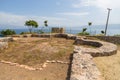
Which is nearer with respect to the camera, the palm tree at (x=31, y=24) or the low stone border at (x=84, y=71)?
the low stone border at (x=84, y=71)

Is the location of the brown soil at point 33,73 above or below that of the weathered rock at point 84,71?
below

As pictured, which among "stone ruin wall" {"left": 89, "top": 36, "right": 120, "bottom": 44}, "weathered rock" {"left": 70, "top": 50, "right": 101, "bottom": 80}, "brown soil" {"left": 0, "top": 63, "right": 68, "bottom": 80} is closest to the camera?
"weathered rock" {"left": 70, "top": 50, "right": 101, "bottom": 80}

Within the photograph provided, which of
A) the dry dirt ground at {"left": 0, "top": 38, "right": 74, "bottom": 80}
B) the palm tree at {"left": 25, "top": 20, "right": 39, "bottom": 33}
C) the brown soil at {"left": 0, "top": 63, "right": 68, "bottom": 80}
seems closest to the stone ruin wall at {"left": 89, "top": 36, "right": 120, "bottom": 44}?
the dry dirt ground at {"left": 0, "top": 38, "right": 74, "bottom": 80}

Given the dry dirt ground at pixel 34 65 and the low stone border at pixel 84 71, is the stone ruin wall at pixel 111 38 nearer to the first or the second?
the dry dirt ground at pixel 34 65

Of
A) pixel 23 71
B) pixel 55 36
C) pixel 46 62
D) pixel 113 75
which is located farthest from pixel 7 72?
pixel 55 36

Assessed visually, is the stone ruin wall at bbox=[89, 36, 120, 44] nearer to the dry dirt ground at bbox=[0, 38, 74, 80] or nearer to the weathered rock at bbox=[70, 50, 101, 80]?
the dry dirt ground at bbox=[0, 38, 74, 80]

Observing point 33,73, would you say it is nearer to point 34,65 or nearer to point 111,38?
point 34,65

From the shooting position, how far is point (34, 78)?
6.81 meters

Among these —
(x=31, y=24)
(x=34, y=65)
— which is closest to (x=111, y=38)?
(x=34, y=65)

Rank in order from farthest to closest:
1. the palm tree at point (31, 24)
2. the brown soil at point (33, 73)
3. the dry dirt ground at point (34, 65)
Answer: the palm tree at point (31, 24)
the dry dirt ground at point (34, 65)
the brown soil at point (33, 73)

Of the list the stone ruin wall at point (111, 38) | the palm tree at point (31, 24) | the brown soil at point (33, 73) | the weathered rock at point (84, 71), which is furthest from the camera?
the palm tree at point (31, 24)

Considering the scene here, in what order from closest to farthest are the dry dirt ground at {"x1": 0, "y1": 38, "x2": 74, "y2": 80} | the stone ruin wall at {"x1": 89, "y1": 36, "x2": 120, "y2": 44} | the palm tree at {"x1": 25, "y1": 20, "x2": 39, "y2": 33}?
the dry dirt ground at {"x1": 0, "y1": 38, "x2": 74, "y2": 80}
the stone ruin wall at {"x1": 89, "y1": 36, "x2": 120, "y2": 44}
the palm tree at {"x1": 25, "y1": 20, "x2": 39, "y2": 33}

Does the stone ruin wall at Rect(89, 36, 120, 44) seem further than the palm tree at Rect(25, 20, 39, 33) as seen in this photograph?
No

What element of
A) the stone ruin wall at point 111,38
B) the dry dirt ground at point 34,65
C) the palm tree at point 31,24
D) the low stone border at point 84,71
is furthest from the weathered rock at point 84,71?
the palm tree at point 31,24
